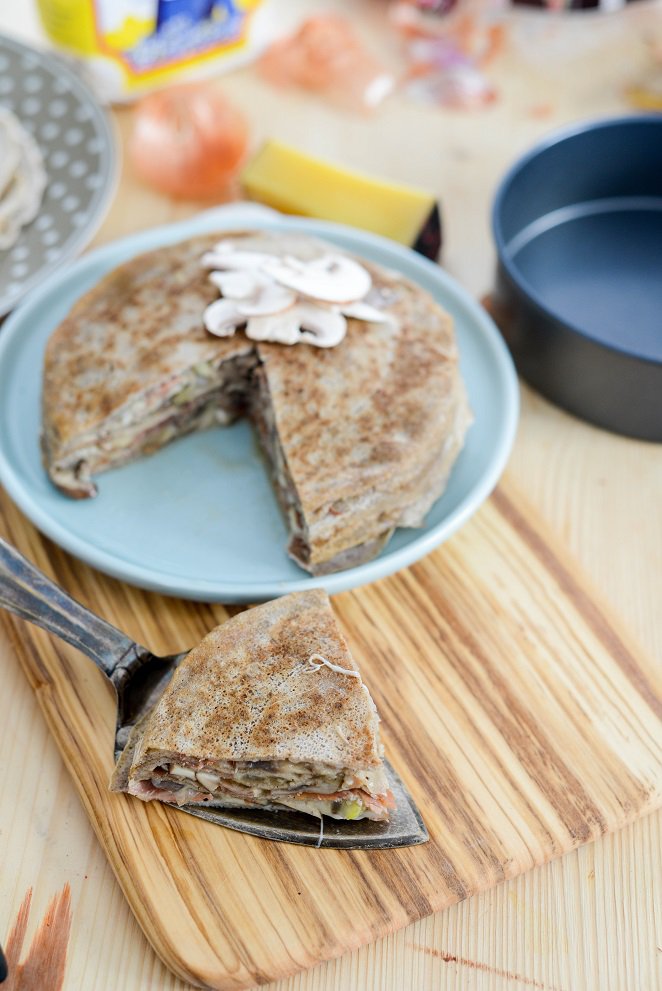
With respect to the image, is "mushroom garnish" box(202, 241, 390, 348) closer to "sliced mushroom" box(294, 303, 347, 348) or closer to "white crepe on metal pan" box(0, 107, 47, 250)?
"sliced mushroom" box(294, 303, 347, 348)

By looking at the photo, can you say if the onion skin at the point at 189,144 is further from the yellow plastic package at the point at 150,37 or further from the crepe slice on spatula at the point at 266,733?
the crepe slice on spatula at the point at 266,733

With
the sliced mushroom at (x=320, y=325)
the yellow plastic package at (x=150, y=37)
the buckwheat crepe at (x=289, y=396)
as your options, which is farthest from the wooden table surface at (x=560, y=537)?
the sliced mushroom at (x=320, y=325)

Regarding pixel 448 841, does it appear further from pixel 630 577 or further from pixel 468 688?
pixel 630 577

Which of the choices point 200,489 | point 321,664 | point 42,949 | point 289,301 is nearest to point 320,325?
point 289,301

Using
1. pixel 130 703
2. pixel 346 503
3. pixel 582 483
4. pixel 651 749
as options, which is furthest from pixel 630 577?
pixel 130 703

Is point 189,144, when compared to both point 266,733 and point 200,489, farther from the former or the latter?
point 266,733

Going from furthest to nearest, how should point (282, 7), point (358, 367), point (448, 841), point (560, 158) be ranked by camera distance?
point (282, 7)
point (560, 158)
point (358, 367)
point (448, 841)
